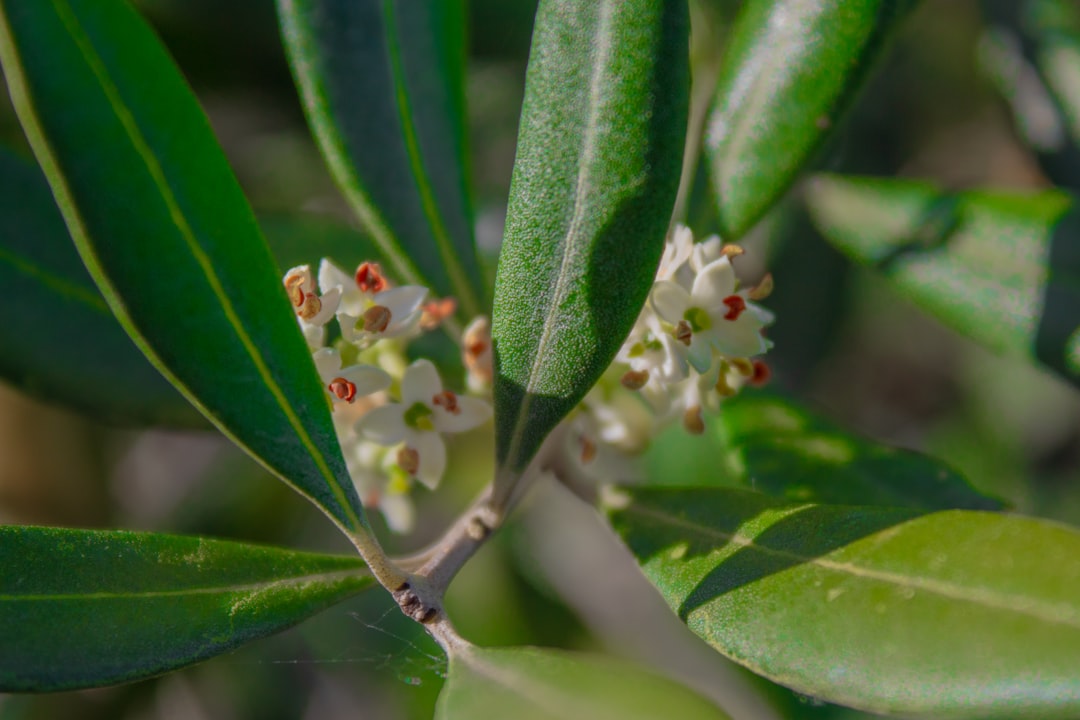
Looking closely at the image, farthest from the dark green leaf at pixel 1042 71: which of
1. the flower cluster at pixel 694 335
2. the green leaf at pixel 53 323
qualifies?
the green leaf at pixel 53 323

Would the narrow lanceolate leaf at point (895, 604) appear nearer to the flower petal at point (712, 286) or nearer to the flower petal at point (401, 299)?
the flower petal at point (712, 286)

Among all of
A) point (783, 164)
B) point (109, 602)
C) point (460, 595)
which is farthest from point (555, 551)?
point (109, 602)

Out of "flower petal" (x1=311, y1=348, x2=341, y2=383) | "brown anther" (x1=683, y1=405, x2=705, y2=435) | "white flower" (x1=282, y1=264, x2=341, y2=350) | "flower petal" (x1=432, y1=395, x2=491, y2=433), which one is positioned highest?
"white flower" (x1=282, y1=264, x2=341, y2=350)

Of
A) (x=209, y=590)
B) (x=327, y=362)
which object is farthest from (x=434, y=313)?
(x=209, y=590)

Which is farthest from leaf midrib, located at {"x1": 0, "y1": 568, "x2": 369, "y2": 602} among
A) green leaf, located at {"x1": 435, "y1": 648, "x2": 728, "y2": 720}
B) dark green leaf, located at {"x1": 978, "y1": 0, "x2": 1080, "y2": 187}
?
dark green leaf, located at {"x1": 978, "y1": 0, "x2": 1080, "y2": 187}

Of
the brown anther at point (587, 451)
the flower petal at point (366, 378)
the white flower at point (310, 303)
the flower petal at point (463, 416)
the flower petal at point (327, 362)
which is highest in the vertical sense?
the white flower at point (310, 303)

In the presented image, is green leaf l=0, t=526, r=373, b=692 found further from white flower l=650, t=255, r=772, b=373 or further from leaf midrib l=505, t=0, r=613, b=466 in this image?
white flower l=650, t=255, r=772, b=373
